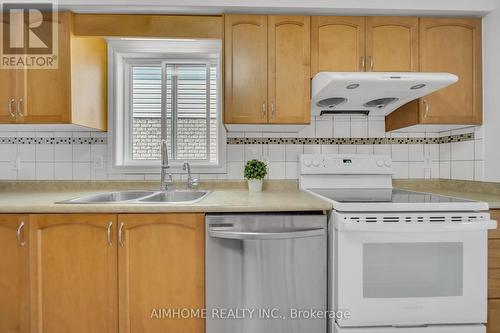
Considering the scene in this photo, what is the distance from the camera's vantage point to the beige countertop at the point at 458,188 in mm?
1800

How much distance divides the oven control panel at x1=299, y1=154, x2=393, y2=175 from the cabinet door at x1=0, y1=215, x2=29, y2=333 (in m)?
1.69

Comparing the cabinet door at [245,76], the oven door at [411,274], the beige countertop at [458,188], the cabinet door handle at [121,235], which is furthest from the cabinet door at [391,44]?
the cabinet door handle at [121,235]

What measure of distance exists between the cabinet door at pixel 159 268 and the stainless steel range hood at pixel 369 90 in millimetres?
1049

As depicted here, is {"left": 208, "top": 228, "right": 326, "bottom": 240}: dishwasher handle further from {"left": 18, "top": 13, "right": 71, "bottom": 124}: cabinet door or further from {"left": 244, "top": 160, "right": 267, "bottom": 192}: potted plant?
{"left": 18, "top": 13, "right": 71, "bottom": 124}: cabinet door

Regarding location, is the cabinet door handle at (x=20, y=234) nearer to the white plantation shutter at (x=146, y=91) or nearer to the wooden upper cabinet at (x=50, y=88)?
the wooden upper cabinet at (x=50, y=88)

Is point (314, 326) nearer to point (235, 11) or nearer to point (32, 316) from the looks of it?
point (32, 316)

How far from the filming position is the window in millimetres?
2307

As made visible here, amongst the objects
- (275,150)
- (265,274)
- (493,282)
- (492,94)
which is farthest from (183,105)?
(493,282)

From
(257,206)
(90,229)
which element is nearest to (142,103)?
(90,229)

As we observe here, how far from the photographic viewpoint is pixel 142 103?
235 centimetres

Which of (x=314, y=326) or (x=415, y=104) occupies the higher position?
(x=415, y=104)

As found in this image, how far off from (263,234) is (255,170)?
0.71m

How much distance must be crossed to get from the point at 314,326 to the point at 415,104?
4.92 ft

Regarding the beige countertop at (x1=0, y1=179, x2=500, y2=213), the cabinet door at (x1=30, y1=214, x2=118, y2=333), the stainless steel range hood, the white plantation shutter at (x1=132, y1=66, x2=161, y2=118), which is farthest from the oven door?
the white plantation shutter at (x1=132, y1=66, x2=161, y2=118)
